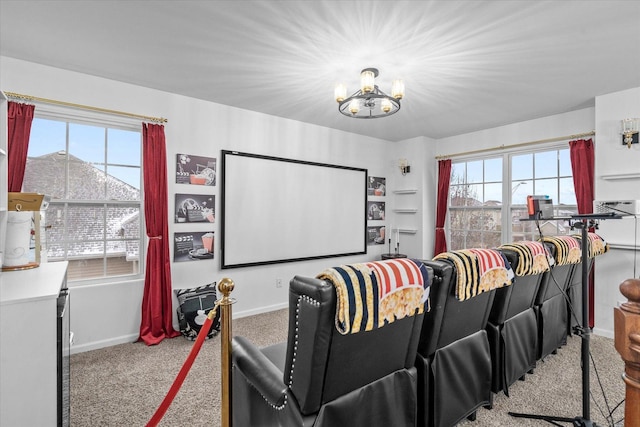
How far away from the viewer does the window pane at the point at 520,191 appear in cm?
442

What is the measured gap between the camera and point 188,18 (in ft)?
7.02

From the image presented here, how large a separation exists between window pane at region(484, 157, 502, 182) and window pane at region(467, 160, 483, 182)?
9cm

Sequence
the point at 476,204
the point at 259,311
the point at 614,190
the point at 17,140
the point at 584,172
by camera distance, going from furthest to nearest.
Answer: the point at 476,204, the point at 259,311, the point at 584,172, the point at 614,190, the point at 17,140

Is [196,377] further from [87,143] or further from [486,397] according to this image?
[87,143]

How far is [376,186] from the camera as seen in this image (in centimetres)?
542

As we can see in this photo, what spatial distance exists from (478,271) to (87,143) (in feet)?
11.9

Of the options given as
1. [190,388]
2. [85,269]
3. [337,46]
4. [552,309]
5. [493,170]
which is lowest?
[190,388]

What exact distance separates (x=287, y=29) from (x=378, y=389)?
7.62ft

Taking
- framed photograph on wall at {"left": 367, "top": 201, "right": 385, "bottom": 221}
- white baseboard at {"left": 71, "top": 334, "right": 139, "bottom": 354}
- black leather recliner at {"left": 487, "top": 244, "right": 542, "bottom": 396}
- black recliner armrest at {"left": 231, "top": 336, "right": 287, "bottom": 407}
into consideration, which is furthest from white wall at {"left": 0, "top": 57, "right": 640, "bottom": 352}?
black recliner armrest at {"left": 231, "top": 336, "right": 287, "bottom": 407}

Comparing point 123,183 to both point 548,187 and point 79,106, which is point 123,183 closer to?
point 79,106

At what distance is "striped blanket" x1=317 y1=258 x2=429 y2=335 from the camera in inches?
44.4

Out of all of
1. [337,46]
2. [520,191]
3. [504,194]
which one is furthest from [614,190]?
[337,46]

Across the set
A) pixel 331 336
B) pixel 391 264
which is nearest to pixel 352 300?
pixel 331 336

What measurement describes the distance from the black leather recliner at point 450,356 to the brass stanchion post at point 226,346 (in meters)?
0.99
